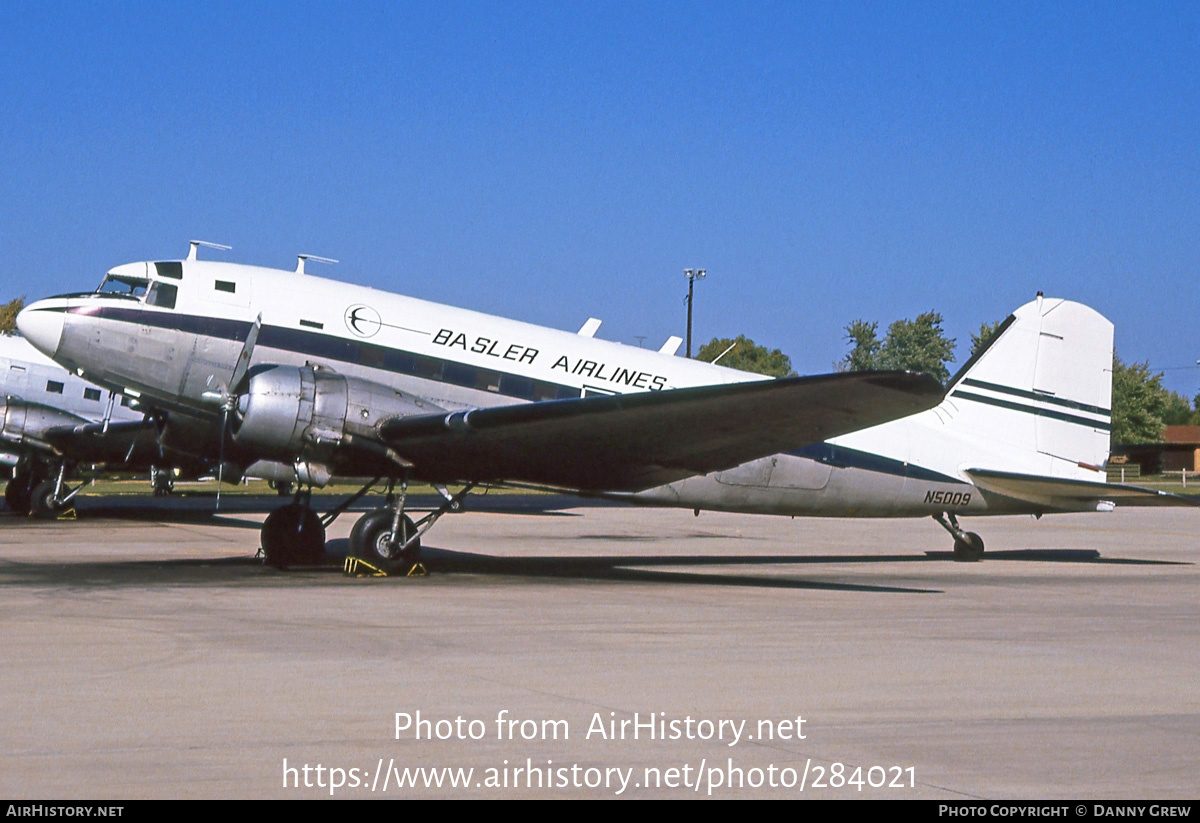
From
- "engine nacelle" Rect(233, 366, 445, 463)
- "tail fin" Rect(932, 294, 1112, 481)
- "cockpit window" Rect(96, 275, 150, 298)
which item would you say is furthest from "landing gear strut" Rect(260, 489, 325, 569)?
"tail fin" Rect(932, 294, 1112, 481)

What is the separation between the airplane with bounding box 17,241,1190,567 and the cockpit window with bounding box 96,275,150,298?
0.03 metres

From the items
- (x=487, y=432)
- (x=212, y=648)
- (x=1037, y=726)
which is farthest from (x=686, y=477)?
(x=1037, y=726)

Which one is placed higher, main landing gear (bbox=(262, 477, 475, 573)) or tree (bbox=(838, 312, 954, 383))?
tree (bbox=(838, 312, 954, 383))

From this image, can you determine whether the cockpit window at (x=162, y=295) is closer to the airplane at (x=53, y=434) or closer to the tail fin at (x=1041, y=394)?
the airplane at (x=53, y=434)

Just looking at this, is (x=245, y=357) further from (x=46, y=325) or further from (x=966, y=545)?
(x=966, y=545)

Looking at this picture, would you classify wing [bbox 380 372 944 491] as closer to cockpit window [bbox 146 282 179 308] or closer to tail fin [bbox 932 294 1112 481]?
cockpit window [bbox 146 282 179 308]

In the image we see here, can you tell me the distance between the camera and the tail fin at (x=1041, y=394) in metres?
18.3

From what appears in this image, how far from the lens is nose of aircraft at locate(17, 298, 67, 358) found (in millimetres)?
15812

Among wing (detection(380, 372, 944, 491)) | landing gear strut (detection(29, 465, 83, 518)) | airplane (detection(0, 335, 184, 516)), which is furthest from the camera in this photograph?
landing gear strut (detection(29, 465, 83, 518))

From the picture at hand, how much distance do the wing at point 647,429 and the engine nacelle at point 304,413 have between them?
362 mm

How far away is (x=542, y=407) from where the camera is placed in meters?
13.3

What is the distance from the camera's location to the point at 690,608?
12102 mm
